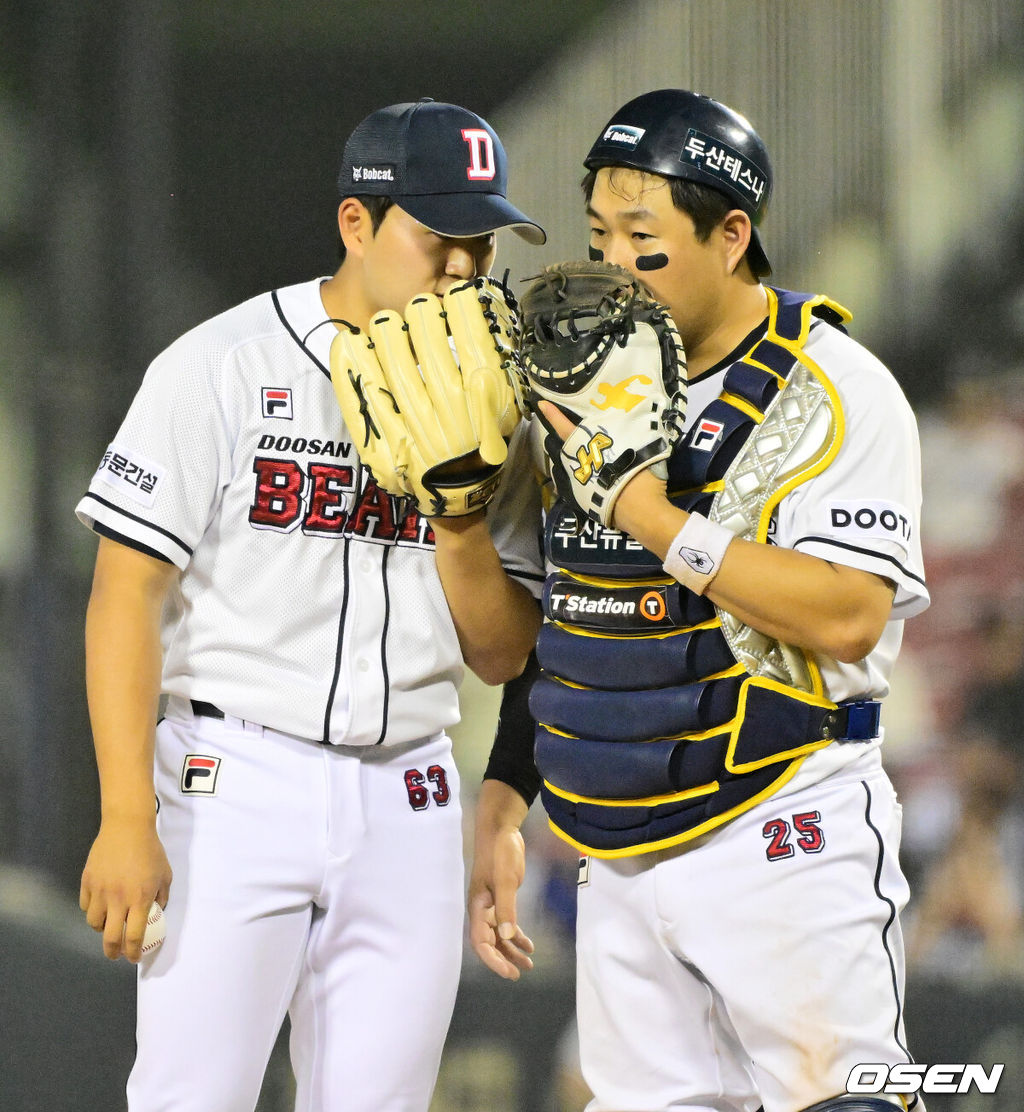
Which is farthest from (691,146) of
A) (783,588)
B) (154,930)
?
(154,930)

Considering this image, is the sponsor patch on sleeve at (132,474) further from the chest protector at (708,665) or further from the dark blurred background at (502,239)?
the dark blurred background at (502,239)

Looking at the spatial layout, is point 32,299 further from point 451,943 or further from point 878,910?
point 878,910

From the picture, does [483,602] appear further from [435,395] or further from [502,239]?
[502,239]

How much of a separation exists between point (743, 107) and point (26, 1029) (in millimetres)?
2218

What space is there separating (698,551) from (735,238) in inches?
15.9

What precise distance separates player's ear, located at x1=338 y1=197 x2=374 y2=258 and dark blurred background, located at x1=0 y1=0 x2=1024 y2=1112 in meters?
0.98

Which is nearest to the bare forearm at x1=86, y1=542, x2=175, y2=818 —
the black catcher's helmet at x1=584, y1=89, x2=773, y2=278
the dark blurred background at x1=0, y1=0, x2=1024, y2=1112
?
the black catcher's helmet at x1=584, y1=89, x2=773, y2=278

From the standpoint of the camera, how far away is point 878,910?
57.9 inches

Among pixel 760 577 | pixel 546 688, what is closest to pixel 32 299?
pixel 546 688

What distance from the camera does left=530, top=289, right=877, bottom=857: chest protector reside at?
1482 mm

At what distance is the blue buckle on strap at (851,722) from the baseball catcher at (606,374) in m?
0.33

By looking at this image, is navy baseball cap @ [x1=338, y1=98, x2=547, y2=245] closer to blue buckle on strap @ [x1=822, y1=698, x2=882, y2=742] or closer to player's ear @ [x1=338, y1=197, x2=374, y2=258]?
player's ear @ [x1=338, y1=197, x2=374, y2=258]

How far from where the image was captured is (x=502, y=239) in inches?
105

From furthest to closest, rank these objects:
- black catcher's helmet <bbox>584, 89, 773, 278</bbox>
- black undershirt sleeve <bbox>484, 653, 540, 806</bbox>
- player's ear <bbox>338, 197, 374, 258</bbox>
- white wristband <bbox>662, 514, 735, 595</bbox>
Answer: black undershirt sleeve <bbox>484, 653, 540, 806</bbox> < player's ear <bbox>338, 197, 374, 258</bbox> < black catcher's helmet <bbox>584, 89, 773, 278</bbox> < white wristband <bbox>662, 514, 735, 595</bbox>
